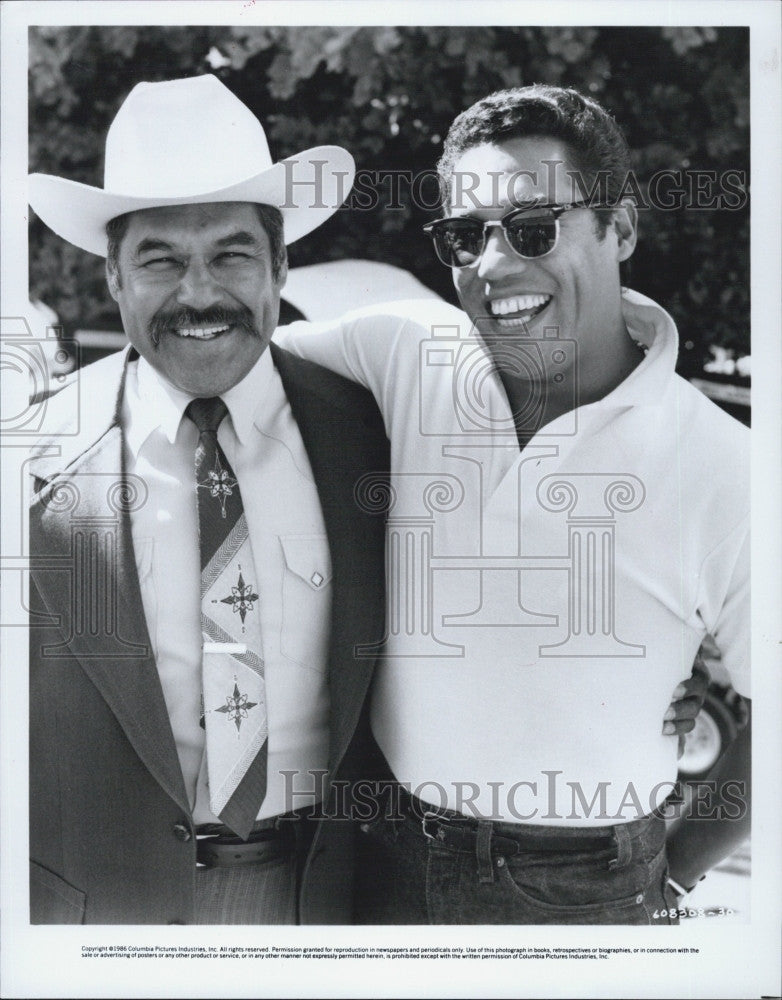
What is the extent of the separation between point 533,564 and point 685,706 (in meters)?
0.59

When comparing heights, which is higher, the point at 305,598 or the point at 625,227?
the point at 625,227

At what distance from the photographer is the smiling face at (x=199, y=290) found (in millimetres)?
3152

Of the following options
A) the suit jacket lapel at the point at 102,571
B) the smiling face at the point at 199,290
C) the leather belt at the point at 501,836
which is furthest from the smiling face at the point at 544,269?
the leather belt at the point at 501,836

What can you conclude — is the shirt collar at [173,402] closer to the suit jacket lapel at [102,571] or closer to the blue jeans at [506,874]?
the suit jacket lapel at [102,571]

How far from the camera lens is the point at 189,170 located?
10.2 feet

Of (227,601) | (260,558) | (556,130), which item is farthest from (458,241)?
(227,601)

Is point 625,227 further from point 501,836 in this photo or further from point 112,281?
point 501,836

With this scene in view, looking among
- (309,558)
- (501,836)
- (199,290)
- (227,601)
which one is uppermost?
(199,290)

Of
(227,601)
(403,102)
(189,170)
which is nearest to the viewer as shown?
(189,170)

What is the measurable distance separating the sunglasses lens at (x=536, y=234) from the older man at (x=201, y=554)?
534 millimetres

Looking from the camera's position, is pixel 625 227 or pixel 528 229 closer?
pixel 528 229

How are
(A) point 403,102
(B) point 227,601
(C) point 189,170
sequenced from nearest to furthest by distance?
(C) point 189,170, (B) point 227,601, (A) point 403,102

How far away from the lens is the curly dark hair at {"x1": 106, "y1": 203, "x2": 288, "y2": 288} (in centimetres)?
320

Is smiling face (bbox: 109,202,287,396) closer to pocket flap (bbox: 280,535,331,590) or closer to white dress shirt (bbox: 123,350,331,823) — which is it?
white dress shirt (bbox: 123,350,331,823)
